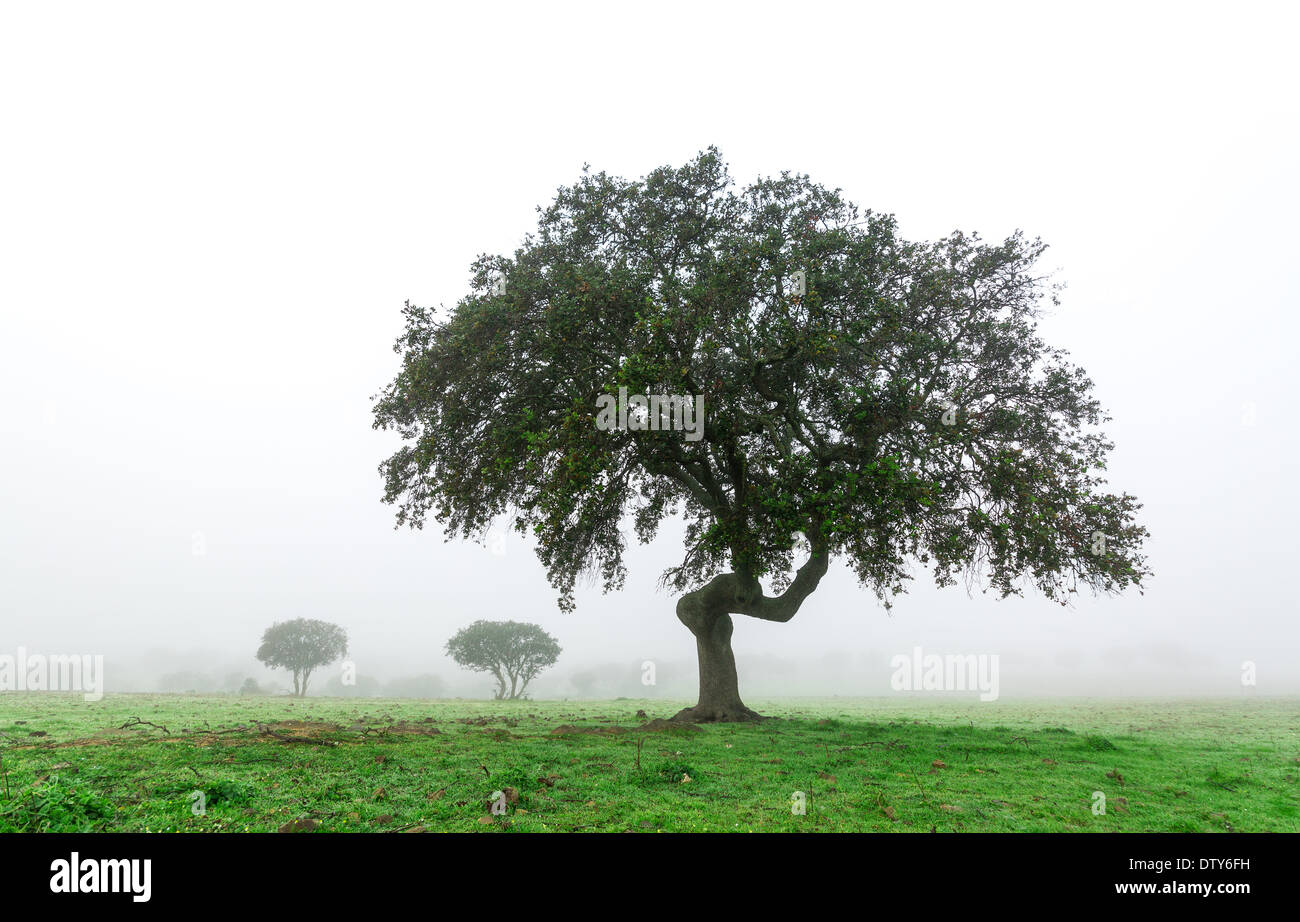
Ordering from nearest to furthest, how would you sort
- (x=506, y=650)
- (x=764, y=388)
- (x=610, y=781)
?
1. (x=610, y=781)
2. (x=764, y=388)
3. (x=506, y=650)

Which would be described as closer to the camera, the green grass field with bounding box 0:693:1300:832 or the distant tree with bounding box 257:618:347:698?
the green grass field with bounding box 0:693:1300:832

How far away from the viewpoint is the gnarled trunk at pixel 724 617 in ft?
73.9

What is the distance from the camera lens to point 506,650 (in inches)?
2717

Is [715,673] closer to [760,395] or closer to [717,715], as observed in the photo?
[717,715]

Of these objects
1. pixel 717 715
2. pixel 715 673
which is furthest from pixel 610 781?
pixel 715 673

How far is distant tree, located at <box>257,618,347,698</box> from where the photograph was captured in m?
74.9

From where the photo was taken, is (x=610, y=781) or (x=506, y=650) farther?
(x=506, y=650)

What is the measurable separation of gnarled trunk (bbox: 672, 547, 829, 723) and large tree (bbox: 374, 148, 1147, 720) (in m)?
0.09

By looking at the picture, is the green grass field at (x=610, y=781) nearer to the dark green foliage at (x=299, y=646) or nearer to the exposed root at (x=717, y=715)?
the exposed root at (x=717, y=715)

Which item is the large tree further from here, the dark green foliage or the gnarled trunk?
the dark green foliage

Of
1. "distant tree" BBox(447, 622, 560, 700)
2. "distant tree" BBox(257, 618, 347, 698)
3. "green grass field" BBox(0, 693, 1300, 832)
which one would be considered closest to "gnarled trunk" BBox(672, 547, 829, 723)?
"green grass field" BBox(0, 693, 1300, 832)

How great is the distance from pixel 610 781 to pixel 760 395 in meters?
13.4
